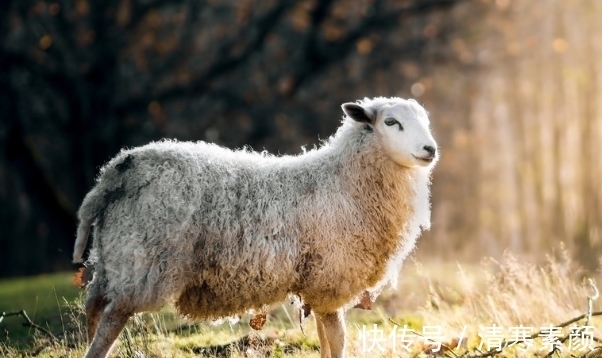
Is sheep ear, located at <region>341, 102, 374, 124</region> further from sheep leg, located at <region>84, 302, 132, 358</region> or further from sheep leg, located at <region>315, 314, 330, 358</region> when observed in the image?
sheep leg, located at <region>84, 302, 132, 358</region>

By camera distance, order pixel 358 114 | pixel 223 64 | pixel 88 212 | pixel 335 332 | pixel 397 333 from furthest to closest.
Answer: pixel 223 64, pixel 397 333, pixel 358 114, pixel 335 332, pixel 88 212

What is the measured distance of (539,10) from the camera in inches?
749

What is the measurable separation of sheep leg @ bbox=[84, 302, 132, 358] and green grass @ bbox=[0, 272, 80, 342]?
1056 mm

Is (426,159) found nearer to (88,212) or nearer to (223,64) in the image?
(88,212)

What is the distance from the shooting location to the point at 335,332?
6.25 metres

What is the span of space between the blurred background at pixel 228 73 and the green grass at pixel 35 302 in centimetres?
215

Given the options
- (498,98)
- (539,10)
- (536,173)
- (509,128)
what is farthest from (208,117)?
(509,128)

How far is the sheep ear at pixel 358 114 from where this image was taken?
21.0ft

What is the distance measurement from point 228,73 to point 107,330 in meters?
11.0

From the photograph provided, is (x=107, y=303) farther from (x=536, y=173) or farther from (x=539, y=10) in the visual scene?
(x=536, y=173)

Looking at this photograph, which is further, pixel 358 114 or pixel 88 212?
pixel 358 114

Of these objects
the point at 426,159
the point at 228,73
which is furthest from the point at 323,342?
the point at 228,73

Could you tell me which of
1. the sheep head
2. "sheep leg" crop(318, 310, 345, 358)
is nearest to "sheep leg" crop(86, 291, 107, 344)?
"sheep leg" crop(318, 310, 345, 358)

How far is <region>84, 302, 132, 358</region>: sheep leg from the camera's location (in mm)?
5621
